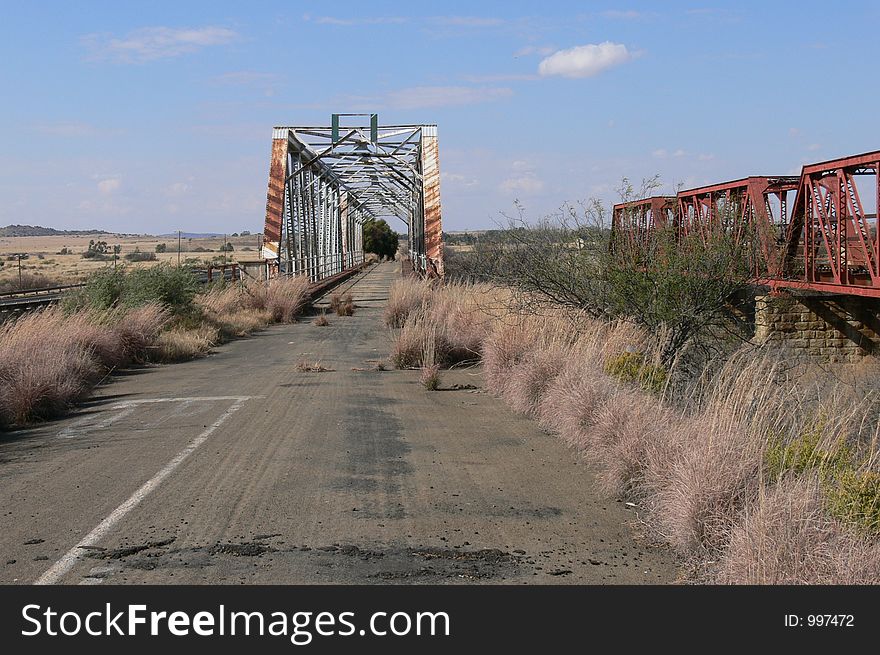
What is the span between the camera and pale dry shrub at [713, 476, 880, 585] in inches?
190

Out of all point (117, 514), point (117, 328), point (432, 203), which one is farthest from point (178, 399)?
point (432, 203)

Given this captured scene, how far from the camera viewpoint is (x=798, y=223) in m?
17.3

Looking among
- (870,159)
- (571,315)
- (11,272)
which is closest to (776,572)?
(571,315)

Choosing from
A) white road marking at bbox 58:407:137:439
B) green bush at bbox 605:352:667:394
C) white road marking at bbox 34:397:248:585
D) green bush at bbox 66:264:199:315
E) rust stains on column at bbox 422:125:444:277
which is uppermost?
rust stains on column at bbox 422:125:444:277

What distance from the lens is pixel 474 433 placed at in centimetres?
992

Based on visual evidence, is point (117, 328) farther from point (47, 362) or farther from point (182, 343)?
point (47, 362)

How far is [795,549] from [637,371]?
5.44 metres

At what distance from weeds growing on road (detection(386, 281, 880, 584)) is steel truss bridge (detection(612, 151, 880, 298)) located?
315cm

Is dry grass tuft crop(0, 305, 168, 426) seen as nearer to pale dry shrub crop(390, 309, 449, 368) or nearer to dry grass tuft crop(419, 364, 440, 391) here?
dry grass tuft crop(419, 364, 440, 391)

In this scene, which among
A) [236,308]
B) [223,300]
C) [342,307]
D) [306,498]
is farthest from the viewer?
[342,307]

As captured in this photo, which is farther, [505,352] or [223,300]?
[223,300]

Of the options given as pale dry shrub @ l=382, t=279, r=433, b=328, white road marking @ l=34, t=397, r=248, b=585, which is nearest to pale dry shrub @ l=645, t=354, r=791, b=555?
white road marking @ l=34, t=397, r=248, b=585

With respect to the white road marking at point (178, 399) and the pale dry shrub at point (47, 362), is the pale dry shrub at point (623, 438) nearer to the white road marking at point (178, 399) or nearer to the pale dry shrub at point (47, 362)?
the white road marking at point (178, 399)

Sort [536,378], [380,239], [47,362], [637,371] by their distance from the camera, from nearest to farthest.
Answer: [637,371] < [536,378] < [47,362] < [380,239]
